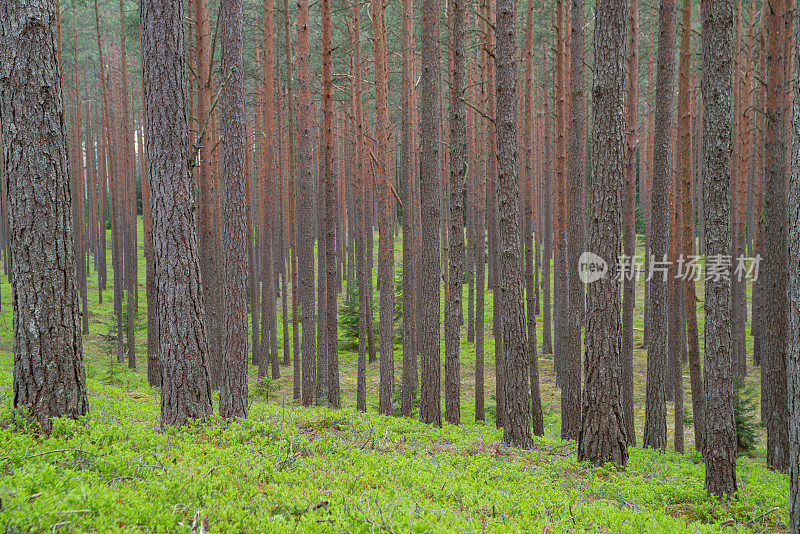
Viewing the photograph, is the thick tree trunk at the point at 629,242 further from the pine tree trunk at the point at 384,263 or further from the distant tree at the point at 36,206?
the distant tree at the point at 36,206

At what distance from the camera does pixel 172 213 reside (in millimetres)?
5699

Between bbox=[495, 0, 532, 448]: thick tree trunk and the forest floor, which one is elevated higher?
bbox=[495, 0, 532, 448]: thick tree trunk

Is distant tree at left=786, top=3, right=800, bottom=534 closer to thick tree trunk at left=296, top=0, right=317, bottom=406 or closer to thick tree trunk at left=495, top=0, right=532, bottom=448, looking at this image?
thick tree trunk at left=495, top=0, right=532, bottom=448

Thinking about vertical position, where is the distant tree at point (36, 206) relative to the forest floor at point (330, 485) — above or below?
above

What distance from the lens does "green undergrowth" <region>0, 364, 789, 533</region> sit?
3.13 metres

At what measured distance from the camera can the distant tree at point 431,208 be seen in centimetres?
948

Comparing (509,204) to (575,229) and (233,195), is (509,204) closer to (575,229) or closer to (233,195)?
(575,229)

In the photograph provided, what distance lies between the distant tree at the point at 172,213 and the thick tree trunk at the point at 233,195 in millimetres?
1387

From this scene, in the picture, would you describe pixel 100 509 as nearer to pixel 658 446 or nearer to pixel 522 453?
pixel 522 453

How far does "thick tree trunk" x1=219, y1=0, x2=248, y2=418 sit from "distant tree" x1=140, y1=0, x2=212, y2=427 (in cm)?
139

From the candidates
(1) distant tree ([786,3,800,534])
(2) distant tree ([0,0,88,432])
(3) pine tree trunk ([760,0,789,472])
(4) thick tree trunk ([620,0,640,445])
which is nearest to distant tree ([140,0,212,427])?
(2) distant tree ([0,0,88,432])

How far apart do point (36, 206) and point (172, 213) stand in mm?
1345

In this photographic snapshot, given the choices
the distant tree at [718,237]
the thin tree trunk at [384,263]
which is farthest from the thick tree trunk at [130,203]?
the distant tree at [718,237]

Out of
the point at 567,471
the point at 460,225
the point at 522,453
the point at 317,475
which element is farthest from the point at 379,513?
the point at 460,225
